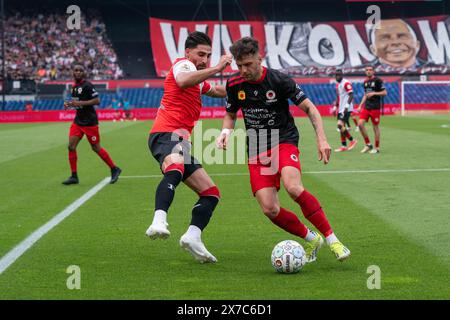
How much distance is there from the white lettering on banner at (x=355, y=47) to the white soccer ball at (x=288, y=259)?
57474 mm

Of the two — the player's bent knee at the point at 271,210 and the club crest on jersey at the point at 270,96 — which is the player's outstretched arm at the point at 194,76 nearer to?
the club crest on jersey at the point at 270,96

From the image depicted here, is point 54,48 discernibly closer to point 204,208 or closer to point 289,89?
point 204,208

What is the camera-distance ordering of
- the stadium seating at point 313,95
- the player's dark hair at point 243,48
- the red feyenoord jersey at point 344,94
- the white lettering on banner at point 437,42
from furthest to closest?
the white lettering on banner at point 437,42
the stadium seating at point 313,95
the red feyenoord jersey at point 344,94
the player's dark hair at point 243,48

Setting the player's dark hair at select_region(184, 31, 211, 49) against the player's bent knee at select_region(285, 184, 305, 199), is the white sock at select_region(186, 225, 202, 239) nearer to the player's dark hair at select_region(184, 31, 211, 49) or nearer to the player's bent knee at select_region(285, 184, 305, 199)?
the player's bent knee at select_region(285, 184, 305, 199)

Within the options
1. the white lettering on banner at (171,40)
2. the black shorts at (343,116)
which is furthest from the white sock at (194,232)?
the white lettering on banner at (171,40)

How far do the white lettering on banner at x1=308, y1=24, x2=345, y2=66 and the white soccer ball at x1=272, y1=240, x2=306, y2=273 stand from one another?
57099 mm

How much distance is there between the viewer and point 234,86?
744 centimetres

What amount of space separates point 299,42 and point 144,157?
44135 mm

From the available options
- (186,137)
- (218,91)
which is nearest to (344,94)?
(218,91)

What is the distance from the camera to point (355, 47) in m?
63.8

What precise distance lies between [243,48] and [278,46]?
56.8 m

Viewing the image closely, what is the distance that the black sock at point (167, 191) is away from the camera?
708 centimetres

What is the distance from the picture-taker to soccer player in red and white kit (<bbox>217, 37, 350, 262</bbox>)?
23.6 ft
